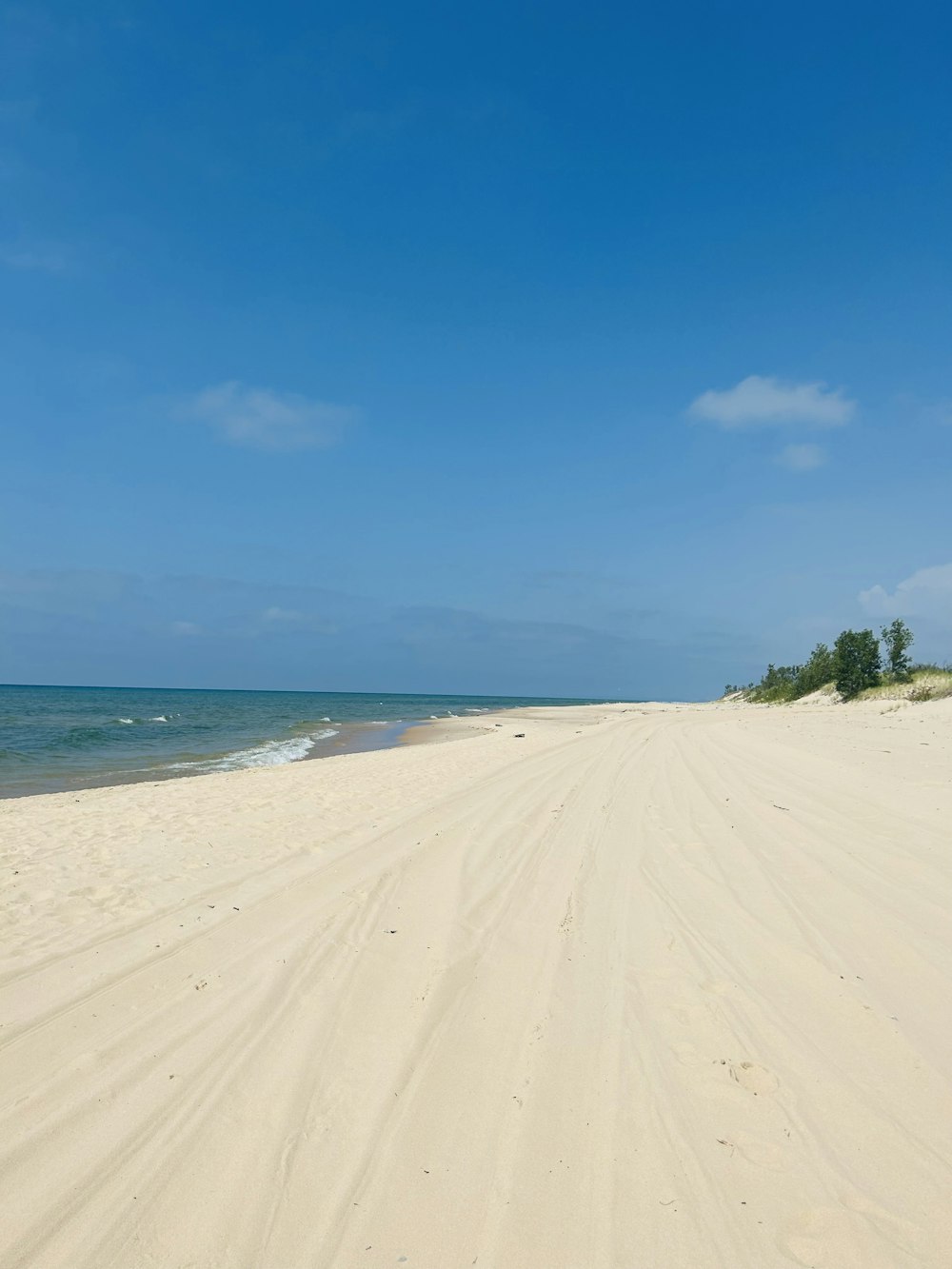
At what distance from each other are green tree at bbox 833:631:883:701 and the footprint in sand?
42.6 m

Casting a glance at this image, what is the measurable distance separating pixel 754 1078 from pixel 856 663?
44.5 meters

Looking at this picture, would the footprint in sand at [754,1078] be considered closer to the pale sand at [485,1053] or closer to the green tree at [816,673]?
the pale sand at [485,1053]

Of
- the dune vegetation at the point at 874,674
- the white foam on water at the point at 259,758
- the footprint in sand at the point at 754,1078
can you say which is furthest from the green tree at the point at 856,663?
the footprint in sand at the point at 754,1078

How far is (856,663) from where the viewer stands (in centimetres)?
4134

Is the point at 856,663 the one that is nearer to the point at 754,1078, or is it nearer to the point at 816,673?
the point at 816,673

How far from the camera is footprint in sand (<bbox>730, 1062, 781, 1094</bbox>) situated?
10.5 feet

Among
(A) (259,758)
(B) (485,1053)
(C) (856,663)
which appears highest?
(C) (856,663)

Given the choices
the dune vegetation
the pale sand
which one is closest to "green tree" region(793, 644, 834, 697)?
the dune vegetation

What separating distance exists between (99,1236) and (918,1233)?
307 centimetres

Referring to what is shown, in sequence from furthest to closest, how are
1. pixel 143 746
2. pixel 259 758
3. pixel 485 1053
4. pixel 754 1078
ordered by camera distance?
pixel 143 746, pixel 259 758, pixel 485 1053, pixel 754 1078

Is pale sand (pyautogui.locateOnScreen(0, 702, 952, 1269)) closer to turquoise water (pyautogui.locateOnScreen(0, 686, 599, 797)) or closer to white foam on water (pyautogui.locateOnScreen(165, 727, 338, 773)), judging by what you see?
Answer: turquoise water (pyautogui.locateOnScreen(0, 686, 599, 797))

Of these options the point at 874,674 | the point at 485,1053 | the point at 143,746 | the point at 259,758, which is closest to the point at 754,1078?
the point at 485,1053

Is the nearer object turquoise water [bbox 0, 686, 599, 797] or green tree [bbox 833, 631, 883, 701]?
turquoise water [bbox 0, 686, 599, 797]

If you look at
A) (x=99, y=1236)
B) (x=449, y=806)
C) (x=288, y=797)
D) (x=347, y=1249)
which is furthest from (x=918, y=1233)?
(x=288, y=797)
